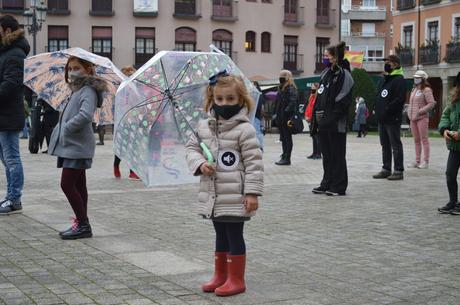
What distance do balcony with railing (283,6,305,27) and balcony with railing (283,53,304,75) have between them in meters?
2.25

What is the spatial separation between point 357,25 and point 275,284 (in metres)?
73.1

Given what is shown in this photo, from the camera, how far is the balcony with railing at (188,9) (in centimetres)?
5153

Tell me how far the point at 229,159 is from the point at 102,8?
46.9 meters

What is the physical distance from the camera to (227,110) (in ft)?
16.6

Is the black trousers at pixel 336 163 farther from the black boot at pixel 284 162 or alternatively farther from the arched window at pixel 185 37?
the arched window at pixel 185 37

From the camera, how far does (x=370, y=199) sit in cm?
1008

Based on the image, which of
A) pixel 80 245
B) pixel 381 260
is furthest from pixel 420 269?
pixel 80 245

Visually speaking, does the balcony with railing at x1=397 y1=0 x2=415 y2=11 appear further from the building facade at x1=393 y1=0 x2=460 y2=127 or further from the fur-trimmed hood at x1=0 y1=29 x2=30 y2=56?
the fur-trimmed hood at x1=0 y1=29 x2=30 y2=56

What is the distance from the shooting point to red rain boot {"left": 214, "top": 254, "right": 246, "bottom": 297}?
504 centimetres

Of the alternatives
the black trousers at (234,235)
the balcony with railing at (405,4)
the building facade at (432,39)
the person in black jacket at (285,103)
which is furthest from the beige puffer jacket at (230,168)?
the balcony with railing at (405,4)

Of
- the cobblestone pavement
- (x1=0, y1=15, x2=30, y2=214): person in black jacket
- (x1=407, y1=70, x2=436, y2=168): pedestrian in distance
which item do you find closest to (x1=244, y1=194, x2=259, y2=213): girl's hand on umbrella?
the cobblestone pavement

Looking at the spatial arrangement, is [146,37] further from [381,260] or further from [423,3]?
[381,260]

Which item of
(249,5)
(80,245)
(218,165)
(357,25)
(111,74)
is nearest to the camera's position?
(218,165)

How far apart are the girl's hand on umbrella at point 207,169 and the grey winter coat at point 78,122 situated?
7.63ft
